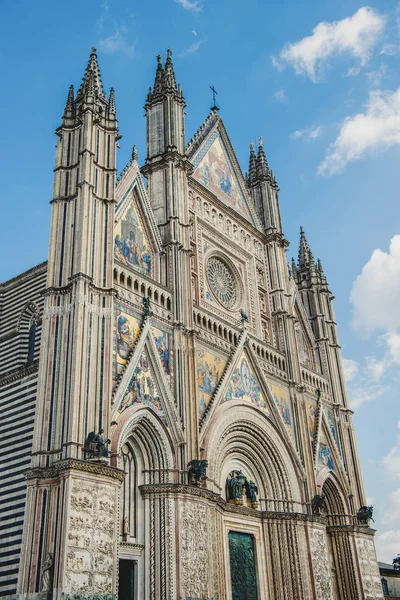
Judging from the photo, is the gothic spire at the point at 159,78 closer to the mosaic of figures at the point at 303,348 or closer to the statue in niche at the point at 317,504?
Answer: the mosaic of figures at the point at 303,348

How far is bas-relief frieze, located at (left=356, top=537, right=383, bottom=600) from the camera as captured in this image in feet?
87.4

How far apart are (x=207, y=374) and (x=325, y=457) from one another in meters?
8.64

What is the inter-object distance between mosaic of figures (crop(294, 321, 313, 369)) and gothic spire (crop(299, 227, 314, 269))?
181 inches

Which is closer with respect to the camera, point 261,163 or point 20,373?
point 20,373

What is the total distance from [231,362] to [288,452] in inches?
182

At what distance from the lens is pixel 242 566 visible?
2205cm

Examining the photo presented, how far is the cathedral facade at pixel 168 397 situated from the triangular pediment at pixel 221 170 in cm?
10

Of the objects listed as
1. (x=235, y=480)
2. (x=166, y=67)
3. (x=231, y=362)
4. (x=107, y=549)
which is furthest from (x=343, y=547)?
(x=166, y=67)

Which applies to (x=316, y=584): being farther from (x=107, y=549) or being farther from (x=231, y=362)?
(x=107, y=549)

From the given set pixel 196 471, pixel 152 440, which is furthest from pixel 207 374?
pixel 196 471

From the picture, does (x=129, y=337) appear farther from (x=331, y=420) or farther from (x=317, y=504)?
(x=331, y=420)

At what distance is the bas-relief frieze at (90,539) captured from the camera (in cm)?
1472

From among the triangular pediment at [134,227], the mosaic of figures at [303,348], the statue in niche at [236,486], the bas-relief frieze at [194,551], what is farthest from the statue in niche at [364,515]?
the triangular pediment at [134,227]

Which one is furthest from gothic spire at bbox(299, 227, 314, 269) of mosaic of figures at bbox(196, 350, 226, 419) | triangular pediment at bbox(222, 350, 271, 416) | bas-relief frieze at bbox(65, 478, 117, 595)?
bas-relief frieze at bbox(65, 478, 117, 595)
